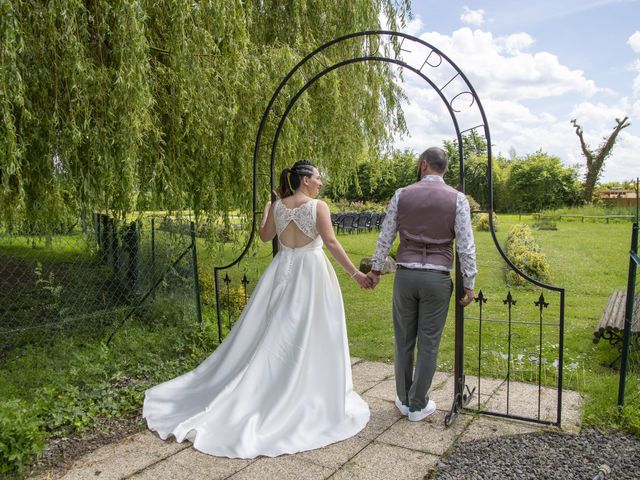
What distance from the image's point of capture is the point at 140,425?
3936 millimetres

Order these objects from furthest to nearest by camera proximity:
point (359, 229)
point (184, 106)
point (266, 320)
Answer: point (359, 229), point (184, 106), point (266, 320)

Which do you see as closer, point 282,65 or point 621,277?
point 282,65

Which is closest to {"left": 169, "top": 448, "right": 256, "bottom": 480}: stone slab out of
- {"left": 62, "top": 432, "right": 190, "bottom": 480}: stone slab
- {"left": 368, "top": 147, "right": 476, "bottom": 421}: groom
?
{"left": 62, "top": 432, "right": 190, "bottom": 480}: stone slab

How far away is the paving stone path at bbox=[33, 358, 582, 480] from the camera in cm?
321

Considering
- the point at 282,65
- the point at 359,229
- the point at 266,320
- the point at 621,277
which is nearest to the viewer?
the point at 266,320

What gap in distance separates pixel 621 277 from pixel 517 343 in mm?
6288

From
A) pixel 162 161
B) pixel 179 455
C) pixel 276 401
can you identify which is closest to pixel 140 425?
pixel 179 455

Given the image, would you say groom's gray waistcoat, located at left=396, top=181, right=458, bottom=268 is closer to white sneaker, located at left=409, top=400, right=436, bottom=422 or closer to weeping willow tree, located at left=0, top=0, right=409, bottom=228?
white sneaker, located at left=409, top=400, right=436, bottom=422

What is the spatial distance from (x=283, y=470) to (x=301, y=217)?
70.3 inches

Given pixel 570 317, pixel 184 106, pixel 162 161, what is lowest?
pixel 570 317

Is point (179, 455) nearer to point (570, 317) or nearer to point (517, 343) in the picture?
point (517, 343)

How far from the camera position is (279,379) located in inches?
153

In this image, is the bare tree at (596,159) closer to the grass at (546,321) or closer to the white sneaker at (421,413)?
the grass at (546,321)

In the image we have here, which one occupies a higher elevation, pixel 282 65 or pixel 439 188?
pixel 282 65
